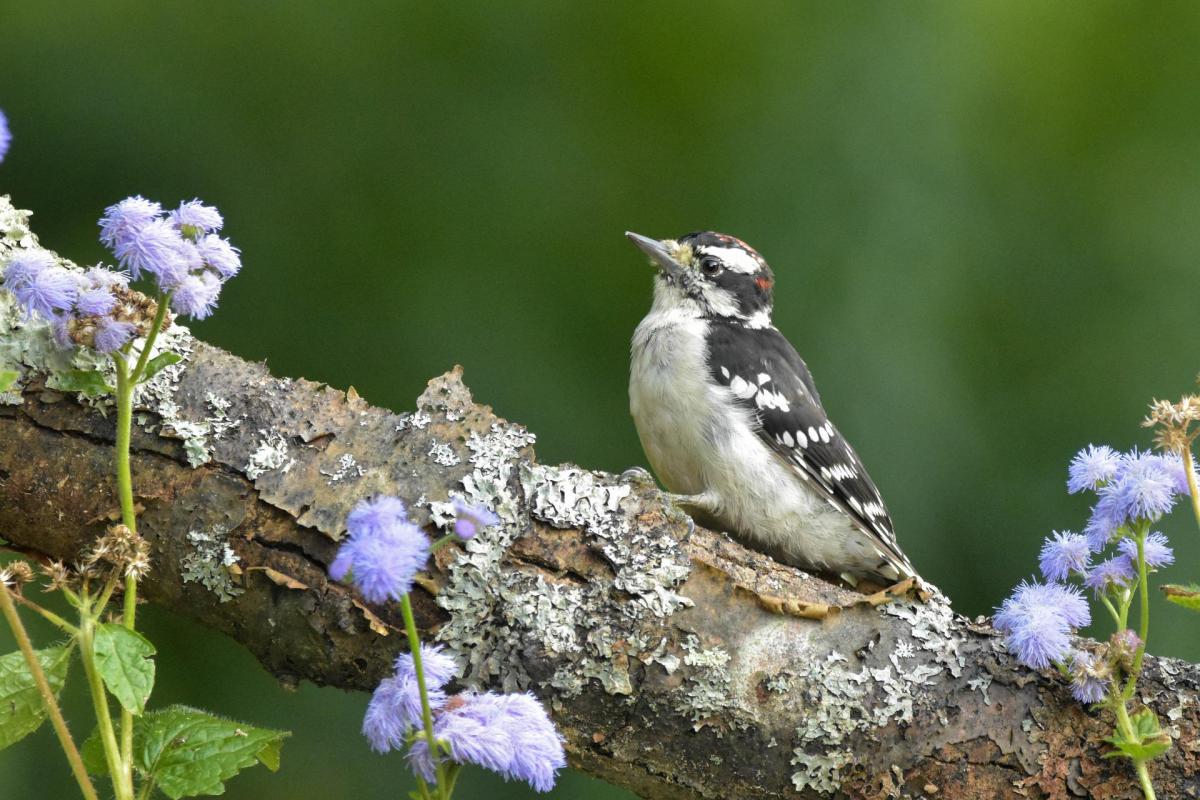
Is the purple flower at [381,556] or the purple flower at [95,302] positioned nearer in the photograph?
the purple flower at [381,556]

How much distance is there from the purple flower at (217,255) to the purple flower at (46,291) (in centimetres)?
25

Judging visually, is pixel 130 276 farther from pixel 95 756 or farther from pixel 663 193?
pixel 663 193

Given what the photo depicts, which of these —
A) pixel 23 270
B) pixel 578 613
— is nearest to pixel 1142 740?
pixel 578 613

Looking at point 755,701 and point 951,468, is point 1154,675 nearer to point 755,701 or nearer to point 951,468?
point 755,701

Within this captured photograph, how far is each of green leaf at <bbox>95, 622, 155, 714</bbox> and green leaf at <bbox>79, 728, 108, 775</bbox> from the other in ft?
0.79

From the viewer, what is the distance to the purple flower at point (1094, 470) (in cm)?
200

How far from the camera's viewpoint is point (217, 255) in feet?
6.14

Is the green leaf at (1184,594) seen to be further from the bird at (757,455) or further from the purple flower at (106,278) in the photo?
the purple flower at (106,278)

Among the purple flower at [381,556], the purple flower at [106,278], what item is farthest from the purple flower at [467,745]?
the purple flower at [106,278]

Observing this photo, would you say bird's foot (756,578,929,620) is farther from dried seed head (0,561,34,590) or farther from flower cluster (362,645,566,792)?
dried seed head (0,561,34,590)

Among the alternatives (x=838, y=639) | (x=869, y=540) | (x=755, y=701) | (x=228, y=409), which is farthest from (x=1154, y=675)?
(x=228, y=409)

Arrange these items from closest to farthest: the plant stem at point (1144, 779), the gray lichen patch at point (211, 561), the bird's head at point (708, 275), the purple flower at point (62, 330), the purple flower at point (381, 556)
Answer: the purple flower at point (381, 556)
the plant stem at point (1144, 779)
the purple flower at point (62, 330)
the gray lichen patch at point (211, 561)
the bird's head at point (708, 275)

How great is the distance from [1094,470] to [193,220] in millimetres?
1466

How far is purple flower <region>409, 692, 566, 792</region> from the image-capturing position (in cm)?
145
